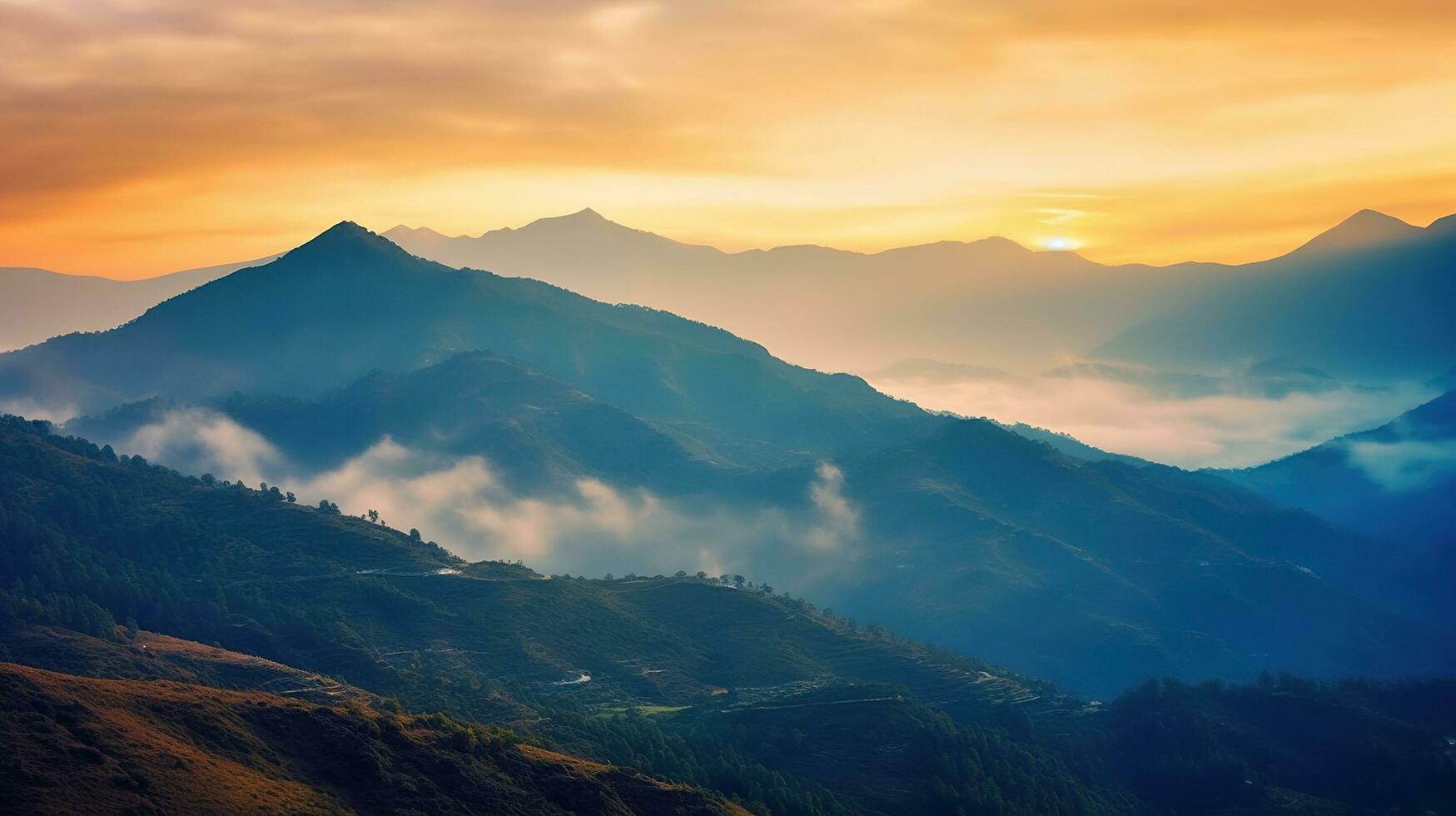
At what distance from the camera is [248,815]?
14350cm

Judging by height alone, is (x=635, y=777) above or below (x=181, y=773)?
below

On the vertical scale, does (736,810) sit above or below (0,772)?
below

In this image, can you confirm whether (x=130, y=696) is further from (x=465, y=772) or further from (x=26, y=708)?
(x=465, y=772)

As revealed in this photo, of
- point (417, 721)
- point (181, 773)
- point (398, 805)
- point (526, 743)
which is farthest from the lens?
point (526, 743)

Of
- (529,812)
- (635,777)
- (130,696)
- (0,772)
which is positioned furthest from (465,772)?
(0,772)

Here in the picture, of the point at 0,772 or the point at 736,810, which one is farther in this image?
the point at 736,810

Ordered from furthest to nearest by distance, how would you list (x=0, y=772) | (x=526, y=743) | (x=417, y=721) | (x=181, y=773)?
1. (x=526, y=743)
2. (x=417, y=721)
3. (x=181, y=773)
4. (x=0, y=772)

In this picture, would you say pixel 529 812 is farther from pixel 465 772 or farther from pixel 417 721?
pixel 417 721

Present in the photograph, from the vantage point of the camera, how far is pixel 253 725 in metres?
167

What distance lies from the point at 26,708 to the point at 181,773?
17.8 meters

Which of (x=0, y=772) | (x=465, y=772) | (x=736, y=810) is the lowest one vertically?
(x=736, y=810)

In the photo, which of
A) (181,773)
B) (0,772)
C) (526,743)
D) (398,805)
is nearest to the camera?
(0,772)

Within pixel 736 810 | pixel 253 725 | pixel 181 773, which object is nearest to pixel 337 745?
pixel 253 725

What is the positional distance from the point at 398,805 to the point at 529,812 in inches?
630
